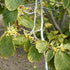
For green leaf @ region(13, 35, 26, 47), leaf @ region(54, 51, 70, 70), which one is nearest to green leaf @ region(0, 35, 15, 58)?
green leaf @ region(13, 35, 26, 47)

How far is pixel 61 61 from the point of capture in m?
0.70

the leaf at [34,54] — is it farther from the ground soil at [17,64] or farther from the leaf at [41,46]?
the ground soil at [17,64]

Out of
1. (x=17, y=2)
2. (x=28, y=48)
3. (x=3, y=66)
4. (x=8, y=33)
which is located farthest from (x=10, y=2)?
(x=3, y=66)

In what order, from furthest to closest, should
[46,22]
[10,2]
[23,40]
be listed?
[46,22], [23,40], [10,2]

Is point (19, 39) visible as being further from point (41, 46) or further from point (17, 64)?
point (17, 64)

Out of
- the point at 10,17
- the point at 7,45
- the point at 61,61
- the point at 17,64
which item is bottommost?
the point at 17,64

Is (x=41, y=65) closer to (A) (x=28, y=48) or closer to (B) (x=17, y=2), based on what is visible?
(A) (x=28, y=48)

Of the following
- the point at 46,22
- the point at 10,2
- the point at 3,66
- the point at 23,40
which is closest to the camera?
the point at 10,2

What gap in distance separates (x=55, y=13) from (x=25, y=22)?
1530 millimetres

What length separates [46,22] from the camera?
245 cm

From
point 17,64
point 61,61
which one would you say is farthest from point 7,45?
point 17,64

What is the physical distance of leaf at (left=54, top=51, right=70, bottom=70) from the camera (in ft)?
2.28

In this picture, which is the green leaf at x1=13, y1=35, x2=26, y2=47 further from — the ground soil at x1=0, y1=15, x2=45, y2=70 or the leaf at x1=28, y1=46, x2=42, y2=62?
the ground soil at x1=0, y1=15, x2=45, y2=70

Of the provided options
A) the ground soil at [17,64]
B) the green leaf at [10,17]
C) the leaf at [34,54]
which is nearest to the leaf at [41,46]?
the leaf at [34,54]
